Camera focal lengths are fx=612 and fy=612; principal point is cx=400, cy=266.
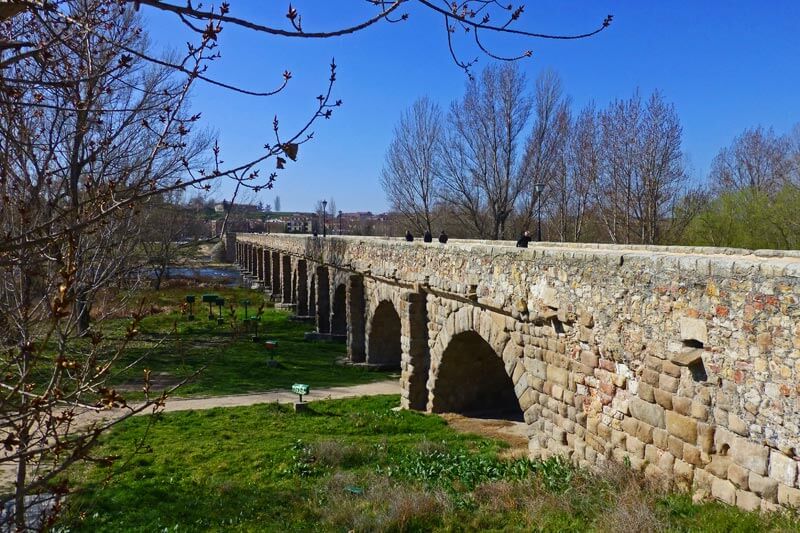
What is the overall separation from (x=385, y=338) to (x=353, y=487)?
9.31m

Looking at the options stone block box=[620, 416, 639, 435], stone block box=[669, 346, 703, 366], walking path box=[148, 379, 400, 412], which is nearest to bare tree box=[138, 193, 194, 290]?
walking path box=[148, 379, 400, 412]

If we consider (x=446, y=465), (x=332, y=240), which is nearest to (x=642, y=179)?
(x=332, y=240)

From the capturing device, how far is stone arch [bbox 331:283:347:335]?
66.3 feet

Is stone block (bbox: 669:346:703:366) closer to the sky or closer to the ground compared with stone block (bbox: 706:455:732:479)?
closer to the sky

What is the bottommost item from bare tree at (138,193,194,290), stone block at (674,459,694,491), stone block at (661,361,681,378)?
stone block at (674,459,694,491)

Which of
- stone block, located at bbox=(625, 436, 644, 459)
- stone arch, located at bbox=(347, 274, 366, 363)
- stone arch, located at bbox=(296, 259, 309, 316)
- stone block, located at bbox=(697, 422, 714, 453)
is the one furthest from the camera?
stone arch, located at bbox=(296, 259, 309, 316)

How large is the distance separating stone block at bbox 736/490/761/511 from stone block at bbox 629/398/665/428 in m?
0.90

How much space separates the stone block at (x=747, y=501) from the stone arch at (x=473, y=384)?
6252mm

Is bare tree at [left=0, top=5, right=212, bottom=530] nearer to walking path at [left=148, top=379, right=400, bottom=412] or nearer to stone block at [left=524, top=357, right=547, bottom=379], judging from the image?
stone block at [left=524, top=357, right=547, bottom=379]

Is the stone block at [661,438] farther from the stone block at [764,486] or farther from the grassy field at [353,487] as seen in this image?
the stone block at [764,486]

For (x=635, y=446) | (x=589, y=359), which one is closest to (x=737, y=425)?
(x=635, y=446)

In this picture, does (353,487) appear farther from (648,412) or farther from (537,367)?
(648,412)

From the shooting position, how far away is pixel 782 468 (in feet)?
13.5

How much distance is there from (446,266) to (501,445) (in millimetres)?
2945
